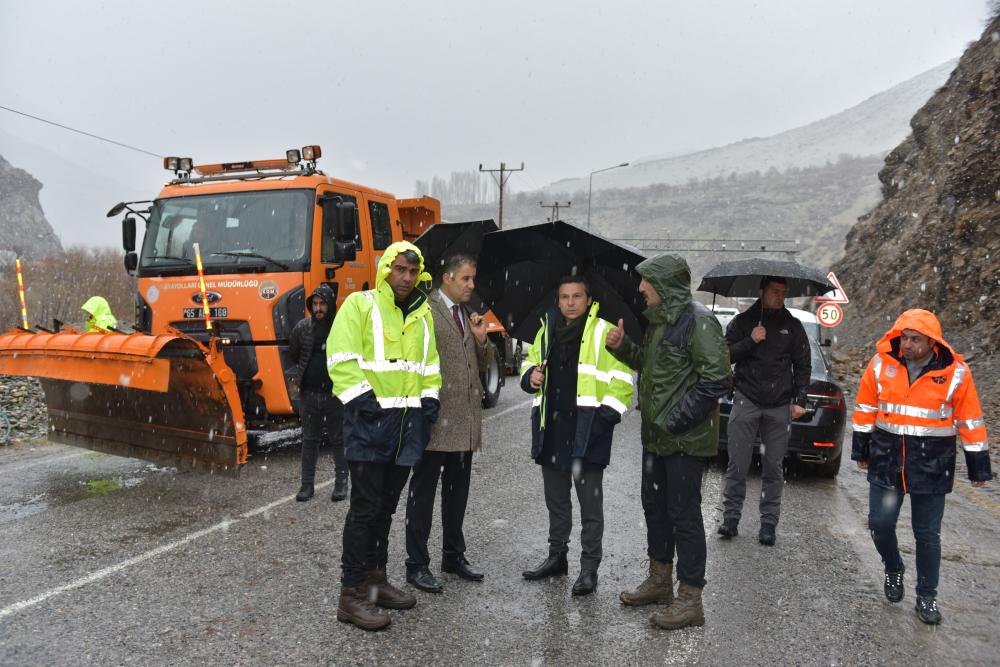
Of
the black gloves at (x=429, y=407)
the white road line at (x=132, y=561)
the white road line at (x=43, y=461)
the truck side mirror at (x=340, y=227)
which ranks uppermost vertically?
the truck side mirror at (x=340, y=227)

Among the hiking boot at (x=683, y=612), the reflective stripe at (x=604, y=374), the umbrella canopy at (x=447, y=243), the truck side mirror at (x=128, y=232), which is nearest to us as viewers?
the hiking boot at (x=683, y=612)

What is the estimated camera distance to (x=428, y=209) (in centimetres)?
1003

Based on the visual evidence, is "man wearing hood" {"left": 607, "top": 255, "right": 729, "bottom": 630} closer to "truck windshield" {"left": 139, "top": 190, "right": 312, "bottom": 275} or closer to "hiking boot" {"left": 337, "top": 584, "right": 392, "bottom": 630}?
"hiking boot" {"left": 337, "top": 584, "right": 392, "bottom": 630}

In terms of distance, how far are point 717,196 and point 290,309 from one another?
153m

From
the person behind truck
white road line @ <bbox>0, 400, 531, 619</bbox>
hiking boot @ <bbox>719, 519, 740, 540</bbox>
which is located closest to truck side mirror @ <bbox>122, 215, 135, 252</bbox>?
the person behind truck

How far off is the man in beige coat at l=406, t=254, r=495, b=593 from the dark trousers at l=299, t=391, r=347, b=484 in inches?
82.3

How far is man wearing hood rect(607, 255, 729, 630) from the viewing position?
3.89 metres

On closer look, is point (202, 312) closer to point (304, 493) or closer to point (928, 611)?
point (304, 493)

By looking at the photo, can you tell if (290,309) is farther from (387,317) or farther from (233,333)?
(387,317)

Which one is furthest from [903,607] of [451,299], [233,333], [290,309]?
[233,333]

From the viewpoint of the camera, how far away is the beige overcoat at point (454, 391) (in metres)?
4.22

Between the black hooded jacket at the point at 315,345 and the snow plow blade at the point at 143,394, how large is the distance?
A: 616 mm

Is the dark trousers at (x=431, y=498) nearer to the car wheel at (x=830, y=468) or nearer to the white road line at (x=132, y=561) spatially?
the white road line at (x=132, y=561)

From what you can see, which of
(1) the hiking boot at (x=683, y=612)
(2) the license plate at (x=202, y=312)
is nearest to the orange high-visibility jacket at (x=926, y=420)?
(1) the hiking boot at (x=683, y=612)
